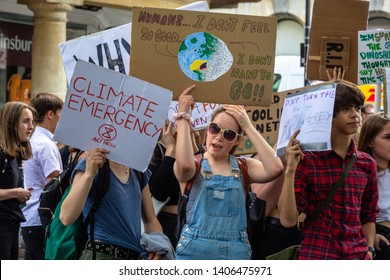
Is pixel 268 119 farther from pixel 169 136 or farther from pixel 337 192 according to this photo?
pixel 337 192

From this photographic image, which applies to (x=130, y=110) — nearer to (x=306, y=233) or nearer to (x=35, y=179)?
(x=306, y=233)

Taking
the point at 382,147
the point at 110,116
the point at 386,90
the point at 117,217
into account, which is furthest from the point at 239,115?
the point at 382,147

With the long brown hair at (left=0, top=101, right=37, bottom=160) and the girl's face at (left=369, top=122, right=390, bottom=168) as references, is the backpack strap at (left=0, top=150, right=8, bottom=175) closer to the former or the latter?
the long brown hair at (left=0, top=101, right=37, bottom=160)

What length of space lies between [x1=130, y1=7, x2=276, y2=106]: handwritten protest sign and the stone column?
1038 centimetres

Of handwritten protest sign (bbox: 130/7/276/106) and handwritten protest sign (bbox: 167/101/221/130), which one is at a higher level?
handwritten protest sign (bbox: 130/7/276/106)

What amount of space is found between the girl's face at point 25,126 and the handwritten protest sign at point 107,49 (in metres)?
0.62

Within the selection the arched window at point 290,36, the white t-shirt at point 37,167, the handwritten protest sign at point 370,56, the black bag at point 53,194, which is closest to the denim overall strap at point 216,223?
the black bag at point 53,194

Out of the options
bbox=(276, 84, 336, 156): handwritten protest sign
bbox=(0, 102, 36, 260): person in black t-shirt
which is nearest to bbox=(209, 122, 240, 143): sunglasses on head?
bbox=(276, 84, 336, 156): handwritten protest sign

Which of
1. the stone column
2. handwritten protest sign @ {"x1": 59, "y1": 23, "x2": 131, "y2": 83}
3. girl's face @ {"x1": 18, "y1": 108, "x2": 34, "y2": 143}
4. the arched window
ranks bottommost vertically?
girl's face @ {"x1": 18, "y1": 108, "x2": 34, "y2": 143}

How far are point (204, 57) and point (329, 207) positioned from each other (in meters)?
1.15

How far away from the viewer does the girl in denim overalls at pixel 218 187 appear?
5.43 m

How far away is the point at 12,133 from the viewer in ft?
24.7

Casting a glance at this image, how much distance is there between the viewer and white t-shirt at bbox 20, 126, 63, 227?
312 inches

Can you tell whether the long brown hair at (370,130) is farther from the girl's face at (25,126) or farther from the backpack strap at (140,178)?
the girl's face at (25,126)
